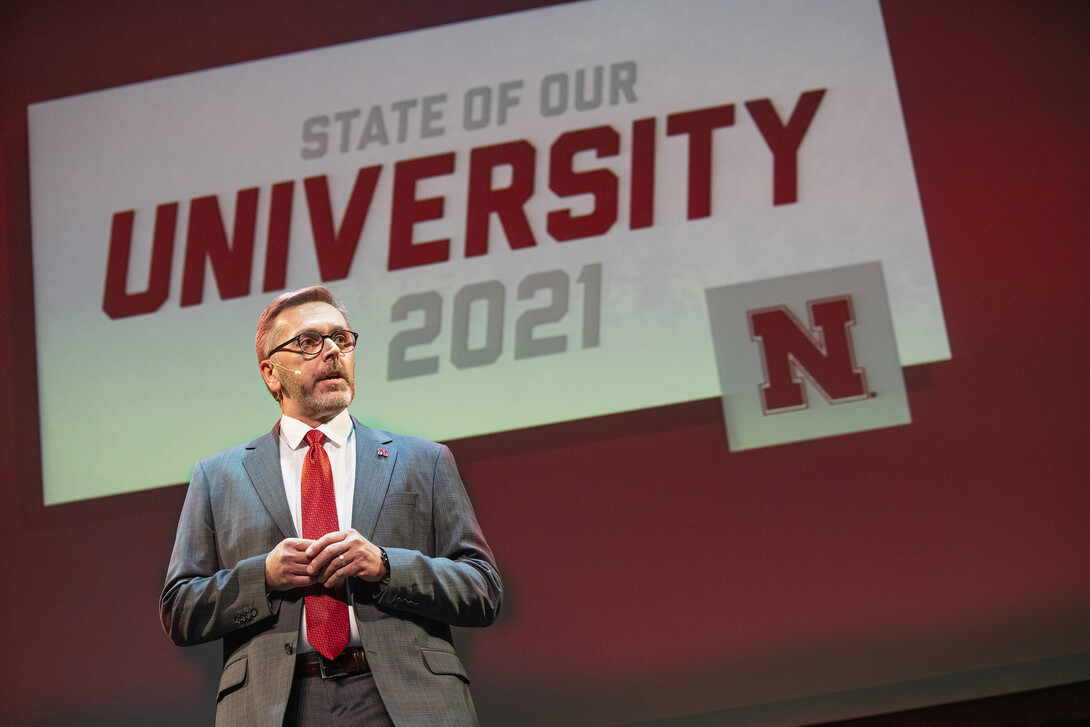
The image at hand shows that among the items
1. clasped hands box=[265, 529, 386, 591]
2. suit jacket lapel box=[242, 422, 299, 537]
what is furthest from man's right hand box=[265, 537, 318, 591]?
suit jacket lapel box=[242, 422, 299, 537]

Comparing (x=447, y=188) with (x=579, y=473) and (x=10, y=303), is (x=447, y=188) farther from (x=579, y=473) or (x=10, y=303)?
(x=10, y=303)

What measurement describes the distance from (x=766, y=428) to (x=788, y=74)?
3.82 ft

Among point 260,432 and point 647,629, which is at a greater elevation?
point 260,432

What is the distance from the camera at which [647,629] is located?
3016 millimetres

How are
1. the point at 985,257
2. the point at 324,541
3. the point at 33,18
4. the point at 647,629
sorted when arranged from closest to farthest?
the point at 324,541
the point at 647,629
the point at 985,257
the point at 33,18

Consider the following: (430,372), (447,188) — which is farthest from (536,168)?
(430,372)

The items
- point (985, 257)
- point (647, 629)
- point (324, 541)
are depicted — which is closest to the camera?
point (324, 541)

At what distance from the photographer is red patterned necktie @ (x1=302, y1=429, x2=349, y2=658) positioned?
1938 millimetres

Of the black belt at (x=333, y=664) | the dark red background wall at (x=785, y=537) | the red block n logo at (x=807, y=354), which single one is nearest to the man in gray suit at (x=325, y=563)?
the black belt at (x=333, y=664)

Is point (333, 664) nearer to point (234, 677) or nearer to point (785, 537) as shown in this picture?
point (234, 677)

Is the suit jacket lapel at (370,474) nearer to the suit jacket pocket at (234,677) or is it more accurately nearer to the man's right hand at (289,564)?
the man's right hand at (289,564)

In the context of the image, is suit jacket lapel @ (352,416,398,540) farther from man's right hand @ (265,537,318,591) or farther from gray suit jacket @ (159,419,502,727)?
man's right hand @ (265,537,318,591)

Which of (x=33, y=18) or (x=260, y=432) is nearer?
(x=260, y=432)

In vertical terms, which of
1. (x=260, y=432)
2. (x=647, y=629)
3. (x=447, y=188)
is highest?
(x=447, y=188)
